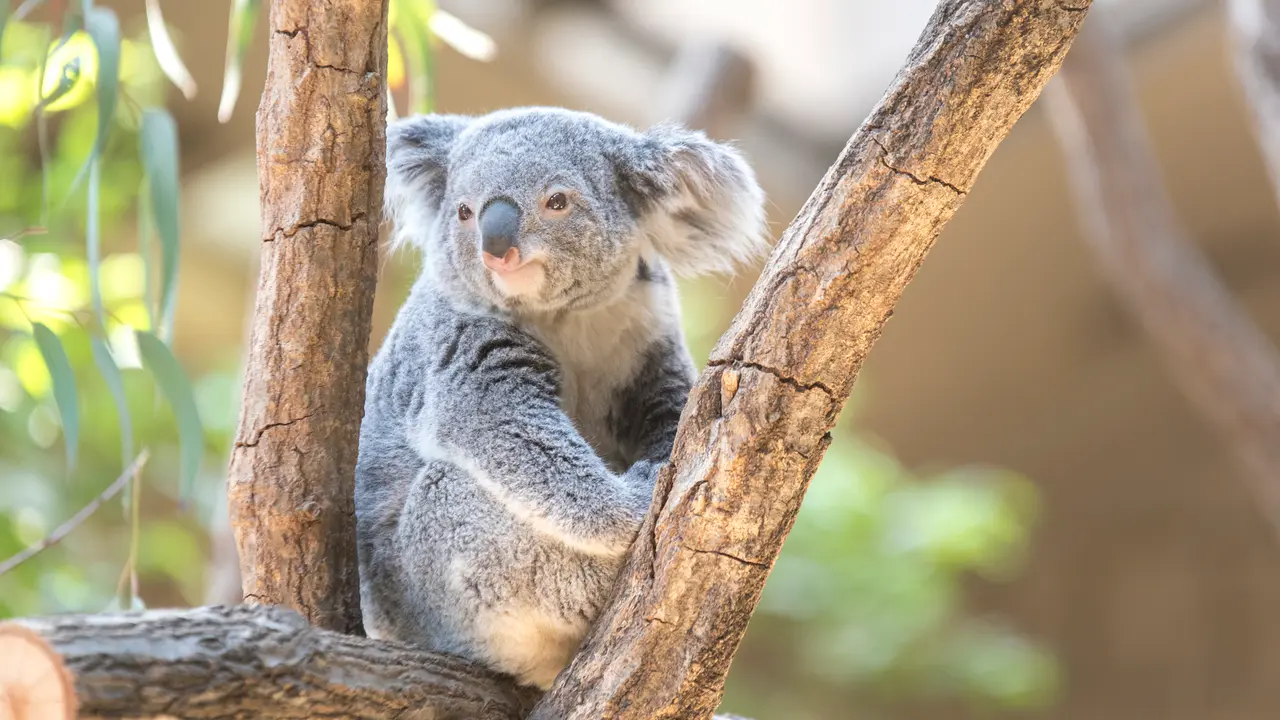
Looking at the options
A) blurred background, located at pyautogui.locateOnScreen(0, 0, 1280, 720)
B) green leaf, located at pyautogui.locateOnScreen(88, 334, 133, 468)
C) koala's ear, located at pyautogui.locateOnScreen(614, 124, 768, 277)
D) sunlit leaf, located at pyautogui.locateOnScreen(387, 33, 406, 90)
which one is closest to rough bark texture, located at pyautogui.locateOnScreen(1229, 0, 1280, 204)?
blurred background, located at pyautogui.locateOnScreen(0, 0, 1280, 720)

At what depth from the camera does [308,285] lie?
2.11m

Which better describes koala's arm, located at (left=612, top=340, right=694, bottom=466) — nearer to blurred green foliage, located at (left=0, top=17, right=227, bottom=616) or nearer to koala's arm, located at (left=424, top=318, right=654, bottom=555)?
koala's arm, located at (left=424, top=318, right=654, bottom=555)

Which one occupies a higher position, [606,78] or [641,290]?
[606,78]

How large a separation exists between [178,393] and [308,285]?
42 centimetres

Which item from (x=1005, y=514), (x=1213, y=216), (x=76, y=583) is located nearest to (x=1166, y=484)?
(x=1213, y=216)

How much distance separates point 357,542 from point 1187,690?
8309mm

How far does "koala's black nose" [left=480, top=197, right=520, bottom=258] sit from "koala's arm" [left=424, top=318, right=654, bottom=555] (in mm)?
213

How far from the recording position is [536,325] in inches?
97.7

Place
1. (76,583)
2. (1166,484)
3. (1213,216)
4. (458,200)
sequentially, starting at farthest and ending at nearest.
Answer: (1166,484) → (1213,216) → (76,583) → (458,200)

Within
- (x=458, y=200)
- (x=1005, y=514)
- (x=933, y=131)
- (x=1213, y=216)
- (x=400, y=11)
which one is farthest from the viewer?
(x=1213, y=216)

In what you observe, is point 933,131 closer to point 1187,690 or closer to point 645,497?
point 645,497

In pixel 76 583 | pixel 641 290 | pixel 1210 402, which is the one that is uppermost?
pixel 1210 402

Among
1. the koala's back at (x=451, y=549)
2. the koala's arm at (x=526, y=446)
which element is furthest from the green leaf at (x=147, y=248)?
the koala's arm at (x=526, y=446)

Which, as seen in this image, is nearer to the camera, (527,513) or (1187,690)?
(527,513)
